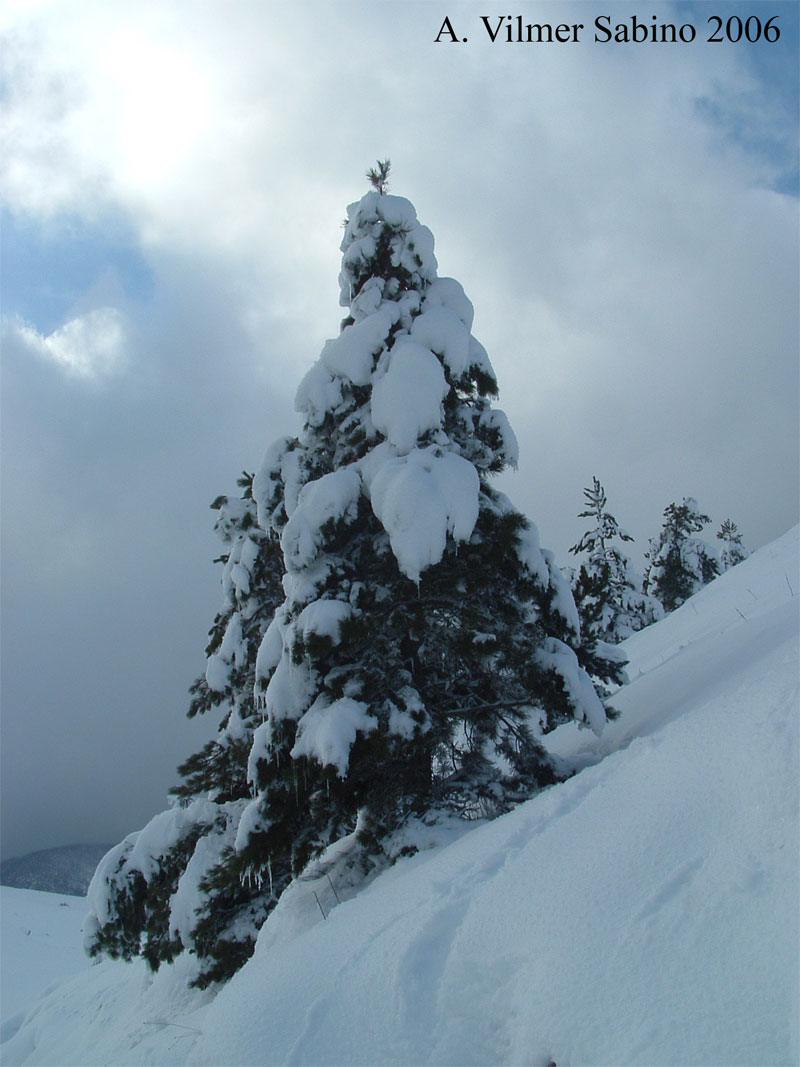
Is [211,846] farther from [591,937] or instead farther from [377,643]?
[591,937]

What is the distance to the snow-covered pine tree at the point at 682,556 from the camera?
3644cm

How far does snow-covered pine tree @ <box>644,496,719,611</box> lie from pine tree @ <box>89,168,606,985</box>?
30.7 m

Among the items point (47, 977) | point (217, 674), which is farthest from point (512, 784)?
point (47, 977)

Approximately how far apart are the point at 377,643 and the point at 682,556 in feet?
107

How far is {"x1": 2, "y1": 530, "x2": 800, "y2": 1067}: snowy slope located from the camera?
3361 millimetres

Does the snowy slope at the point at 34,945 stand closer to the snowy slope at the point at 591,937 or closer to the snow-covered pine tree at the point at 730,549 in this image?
the snowy slope at the point at 591,937

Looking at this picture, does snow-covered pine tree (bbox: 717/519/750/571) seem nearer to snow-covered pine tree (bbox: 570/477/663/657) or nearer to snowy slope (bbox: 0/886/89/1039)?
snow-covered pine tree (bbox: 570/477/663/657)

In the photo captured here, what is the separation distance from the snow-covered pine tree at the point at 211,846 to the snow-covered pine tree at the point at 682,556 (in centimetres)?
3057

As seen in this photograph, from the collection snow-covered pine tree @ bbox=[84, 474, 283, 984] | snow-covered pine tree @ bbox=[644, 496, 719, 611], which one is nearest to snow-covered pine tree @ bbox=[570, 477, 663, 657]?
snow-covered pine tree @ bbox=[644, 496, 719, 611]

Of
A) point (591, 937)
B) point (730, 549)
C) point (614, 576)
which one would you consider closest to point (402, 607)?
point (591, 937)

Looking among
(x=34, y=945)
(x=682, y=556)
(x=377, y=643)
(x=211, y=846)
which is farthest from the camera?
(x=682, y=556)

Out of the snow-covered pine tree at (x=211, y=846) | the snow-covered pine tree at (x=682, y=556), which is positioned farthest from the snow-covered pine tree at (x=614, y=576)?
the snow-covered pine tree at (x=211, y=846)

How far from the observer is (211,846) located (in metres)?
9.84

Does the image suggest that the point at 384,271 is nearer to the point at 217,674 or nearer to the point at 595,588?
the point at 595,588
